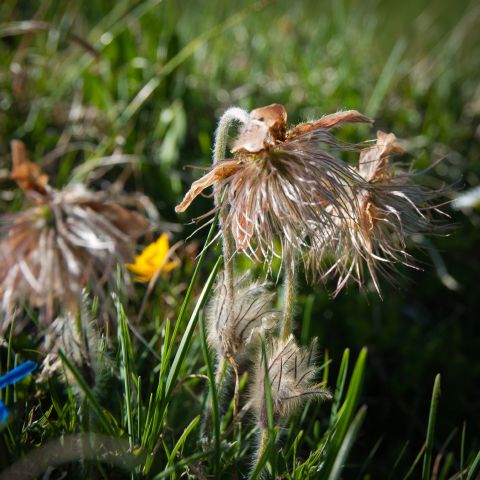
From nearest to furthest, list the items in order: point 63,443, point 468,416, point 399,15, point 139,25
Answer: point 63,443 → point 468,416 → point 139,25 → point 399,15

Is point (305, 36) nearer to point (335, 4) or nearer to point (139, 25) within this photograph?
point (335, 4)

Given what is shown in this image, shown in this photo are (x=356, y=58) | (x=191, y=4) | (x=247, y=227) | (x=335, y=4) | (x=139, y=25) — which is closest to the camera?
(x=247, y=227)

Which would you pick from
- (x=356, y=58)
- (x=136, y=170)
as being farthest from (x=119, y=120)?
(x=356, y=58)

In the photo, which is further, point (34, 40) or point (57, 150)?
point (34, 40)

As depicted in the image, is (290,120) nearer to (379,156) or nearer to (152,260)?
(152,260)

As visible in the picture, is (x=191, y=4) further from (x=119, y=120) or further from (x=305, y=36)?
(x=119, y=120)

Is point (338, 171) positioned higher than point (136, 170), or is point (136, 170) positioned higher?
point (338, 171)

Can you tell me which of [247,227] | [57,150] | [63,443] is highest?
[247,227]

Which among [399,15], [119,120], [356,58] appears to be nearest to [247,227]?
[119,120]
